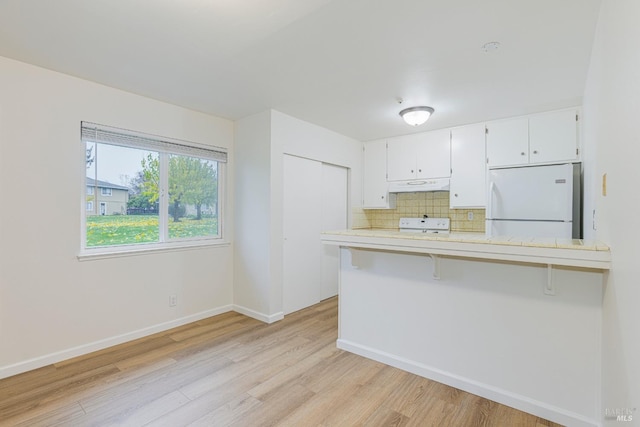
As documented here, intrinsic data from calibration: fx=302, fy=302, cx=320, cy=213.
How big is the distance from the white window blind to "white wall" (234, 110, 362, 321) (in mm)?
367

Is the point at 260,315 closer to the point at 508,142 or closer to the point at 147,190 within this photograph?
the point at 147,190

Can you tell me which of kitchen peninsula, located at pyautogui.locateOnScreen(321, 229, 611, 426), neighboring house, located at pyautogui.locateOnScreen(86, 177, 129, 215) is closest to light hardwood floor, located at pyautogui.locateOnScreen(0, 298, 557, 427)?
kitchen peninsula, located at pyautogui.locateOnScreen(321, 229, 611, 426)

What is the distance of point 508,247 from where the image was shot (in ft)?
5.64

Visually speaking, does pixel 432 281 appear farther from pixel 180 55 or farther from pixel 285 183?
pixel 180 55

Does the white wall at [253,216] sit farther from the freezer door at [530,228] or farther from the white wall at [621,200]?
the white wall at [621,200]

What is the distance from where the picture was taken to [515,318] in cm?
191

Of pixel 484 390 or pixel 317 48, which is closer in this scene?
pixel 484 390

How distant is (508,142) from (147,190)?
4149 millimetres

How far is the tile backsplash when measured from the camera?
4.23 meters

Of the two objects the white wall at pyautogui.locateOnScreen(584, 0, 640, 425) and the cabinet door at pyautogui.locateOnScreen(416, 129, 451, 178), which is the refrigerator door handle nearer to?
the cabinet door at pyautogui.locateOnScreen(416, 129, 451, 178)

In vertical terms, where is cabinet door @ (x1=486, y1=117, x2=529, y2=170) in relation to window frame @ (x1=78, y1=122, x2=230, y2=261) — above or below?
above

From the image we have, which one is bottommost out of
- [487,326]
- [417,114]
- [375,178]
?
[487,326]

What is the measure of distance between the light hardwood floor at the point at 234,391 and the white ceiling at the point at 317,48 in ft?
7.86

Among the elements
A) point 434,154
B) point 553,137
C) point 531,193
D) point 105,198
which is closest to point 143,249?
point 105,198
